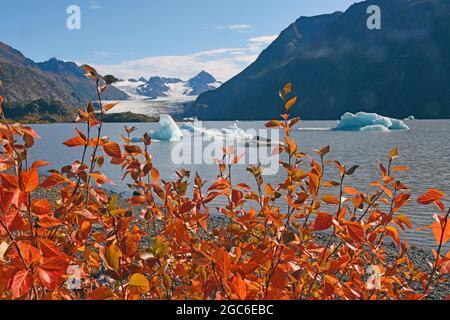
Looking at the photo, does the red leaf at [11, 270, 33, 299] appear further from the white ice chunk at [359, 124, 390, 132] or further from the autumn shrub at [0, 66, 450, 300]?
the white ice chunk at [359, 124, 390, 132]

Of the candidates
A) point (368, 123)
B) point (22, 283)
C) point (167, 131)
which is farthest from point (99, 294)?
point (368, 123)

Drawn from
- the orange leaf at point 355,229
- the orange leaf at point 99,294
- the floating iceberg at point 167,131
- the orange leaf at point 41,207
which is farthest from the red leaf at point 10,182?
the floating iceberg at point 167,131

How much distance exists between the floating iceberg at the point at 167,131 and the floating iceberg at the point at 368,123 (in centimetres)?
4588

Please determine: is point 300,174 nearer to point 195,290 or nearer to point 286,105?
point 286,105

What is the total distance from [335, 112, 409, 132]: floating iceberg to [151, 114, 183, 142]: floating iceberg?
151 feet

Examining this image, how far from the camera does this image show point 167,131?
2972 inches

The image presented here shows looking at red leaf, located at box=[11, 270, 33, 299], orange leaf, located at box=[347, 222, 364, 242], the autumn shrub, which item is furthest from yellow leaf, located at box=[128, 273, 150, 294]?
orange leaf, located at box=[347, 222, 364, 242]

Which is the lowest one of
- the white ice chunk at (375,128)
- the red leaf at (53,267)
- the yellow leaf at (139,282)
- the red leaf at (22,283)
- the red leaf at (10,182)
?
the yellow leaf at (139,282)

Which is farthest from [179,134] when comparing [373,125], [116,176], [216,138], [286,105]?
[286,105]

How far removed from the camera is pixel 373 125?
9594 centimetres

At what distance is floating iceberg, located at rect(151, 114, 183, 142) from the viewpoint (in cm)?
7189

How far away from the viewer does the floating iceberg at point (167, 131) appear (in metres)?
71.9

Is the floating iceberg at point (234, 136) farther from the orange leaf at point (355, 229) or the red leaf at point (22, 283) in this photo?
the red leaf at point (22, 283)

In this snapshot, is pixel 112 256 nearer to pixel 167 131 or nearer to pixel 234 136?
pixel 234 136
